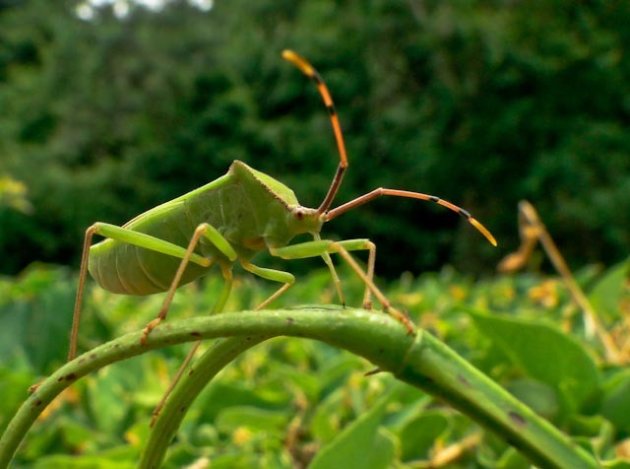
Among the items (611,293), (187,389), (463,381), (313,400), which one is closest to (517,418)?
(463,381)

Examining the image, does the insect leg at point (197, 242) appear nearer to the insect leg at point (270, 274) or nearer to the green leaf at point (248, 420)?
the insect leg at point (270, 274)

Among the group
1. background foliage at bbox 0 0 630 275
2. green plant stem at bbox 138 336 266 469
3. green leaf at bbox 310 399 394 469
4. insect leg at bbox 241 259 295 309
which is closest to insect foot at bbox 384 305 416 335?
green plant stem at bbox 138 336 266 469

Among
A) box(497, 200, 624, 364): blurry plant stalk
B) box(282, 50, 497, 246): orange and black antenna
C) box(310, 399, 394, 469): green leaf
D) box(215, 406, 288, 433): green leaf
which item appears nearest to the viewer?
box(310, 399, 394, 469): green leaf

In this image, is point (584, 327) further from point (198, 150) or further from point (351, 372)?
point (198, 150)

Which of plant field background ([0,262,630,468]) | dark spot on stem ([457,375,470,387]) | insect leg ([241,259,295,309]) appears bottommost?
plant field background ([0,262,630,468])

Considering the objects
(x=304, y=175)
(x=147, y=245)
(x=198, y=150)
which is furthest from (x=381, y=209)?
(x=147, y=245)

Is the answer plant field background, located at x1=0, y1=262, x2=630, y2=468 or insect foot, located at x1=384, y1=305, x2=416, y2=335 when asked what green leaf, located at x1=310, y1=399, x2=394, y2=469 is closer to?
plant field background, located at x1=0, y1=262, x2=630, y2=468
